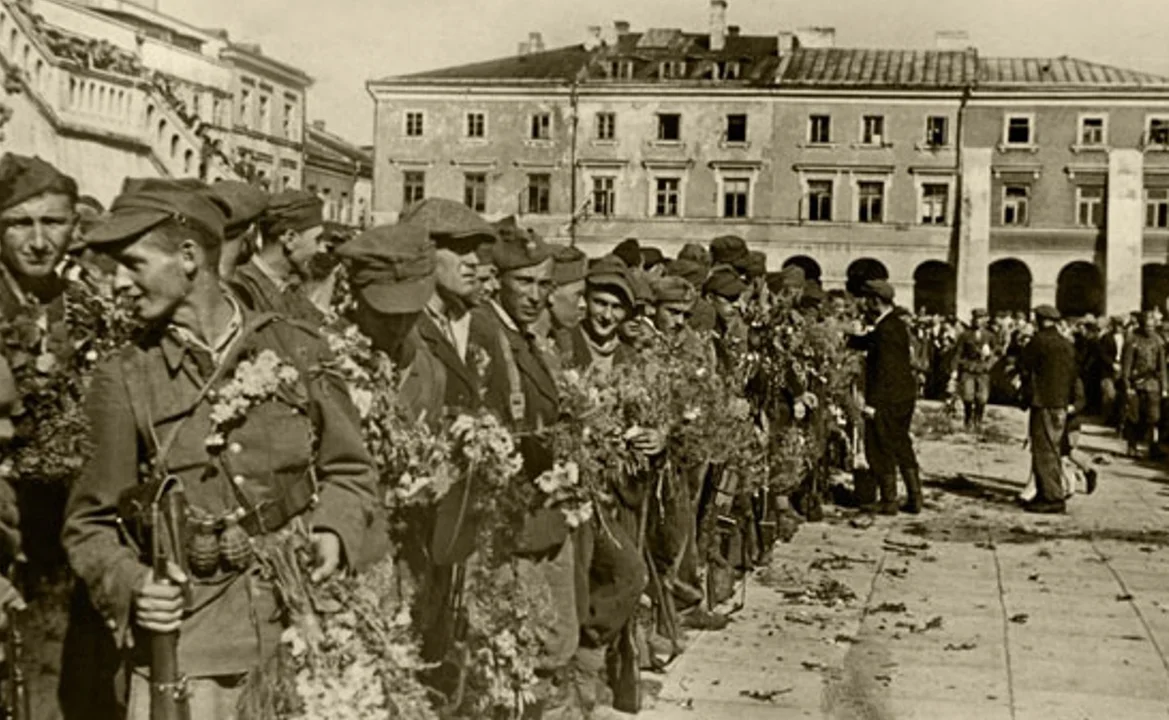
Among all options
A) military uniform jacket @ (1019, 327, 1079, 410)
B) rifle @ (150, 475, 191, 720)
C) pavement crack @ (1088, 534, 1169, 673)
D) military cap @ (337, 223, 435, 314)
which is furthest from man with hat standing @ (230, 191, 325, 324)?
military uniform jacket @ (1019, 327, 1079, 410)

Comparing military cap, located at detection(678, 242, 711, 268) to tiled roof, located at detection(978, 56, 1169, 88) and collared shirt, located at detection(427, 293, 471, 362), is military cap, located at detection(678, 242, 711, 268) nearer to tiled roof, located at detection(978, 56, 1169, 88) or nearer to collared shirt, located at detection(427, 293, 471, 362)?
collared shirt, located at detection(427, 293, 471, 362)

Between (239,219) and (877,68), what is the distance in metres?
56.1

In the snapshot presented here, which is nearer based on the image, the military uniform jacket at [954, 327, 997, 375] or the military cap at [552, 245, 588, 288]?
Result: the military cap at [552, 245, 588, 288]

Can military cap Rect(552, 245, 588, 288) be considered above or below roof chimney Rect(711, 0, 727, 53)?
below

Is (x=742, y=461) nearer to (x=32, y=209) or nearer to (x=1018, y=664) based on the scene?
(x=1018, y=664)

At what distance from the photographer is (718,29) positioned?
63.3m

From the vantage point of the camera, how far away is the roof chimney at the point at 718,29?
63.3 m

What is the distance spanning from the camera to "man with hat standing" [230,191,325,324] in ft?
23.6

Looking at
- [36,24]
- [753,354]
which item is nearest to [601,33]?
[36,24]

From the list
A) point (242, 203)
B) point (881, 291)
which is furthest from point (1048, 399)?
point (242, 203)

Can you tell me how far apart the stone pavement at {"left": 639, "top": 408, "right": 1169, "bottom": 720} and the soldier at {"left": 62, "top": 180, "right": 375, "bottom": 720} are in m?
3.77

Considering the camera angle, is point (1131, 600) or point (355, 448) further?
point (1131, 600)

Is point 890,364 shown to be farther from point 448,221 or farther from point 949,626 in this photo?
point 448,221

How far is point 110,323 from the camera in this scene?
16.5 feet
